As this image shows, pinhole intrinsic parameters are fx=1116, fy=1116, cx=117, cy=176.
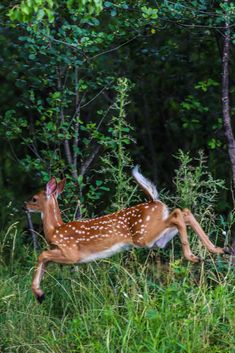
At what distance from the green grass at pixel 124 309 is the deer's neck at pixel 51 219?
0.37 m

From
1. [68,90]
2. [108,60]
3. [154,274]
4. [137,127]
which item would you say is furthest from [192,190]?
[137,127]

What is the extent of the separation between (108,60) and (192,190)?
3499 millimetres

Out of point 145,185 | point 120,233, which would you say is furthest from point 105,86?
point 120,233

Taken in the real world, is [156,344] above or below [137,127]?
above

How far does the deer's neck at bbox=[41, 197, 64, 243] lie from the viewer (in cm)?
870

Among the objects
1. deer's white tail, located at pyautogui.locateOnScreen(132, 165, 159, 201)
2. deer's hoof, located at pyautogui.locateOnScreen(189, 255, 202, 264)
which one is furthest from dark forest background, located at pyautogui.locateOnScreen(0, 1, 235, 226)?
deer's hoof, located at pyautogui.locateOnScreen(189, 255, 202, 264)

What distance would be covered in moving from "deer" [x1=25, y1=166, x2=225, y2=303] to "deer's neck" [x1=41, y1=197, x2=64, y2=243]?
0.12 feet

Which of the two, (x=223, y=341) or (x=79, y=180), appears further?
(x=79, y=180)

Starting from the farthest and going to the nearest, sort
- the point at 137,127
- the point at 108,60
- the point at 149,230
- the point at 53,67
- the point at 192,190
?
1. the point at 137,127
2. the point at 108,60
3. the point at 53,67
4. the point at 192,190
5. the point at 149,230

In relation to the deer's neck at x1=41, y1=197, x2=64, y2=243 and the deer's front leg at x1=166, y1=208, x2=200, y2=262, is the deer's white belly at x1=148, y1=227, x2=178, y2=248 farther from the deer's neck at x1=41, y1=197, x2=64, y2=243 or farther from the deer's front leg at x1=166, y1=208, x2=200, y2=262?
the deer's neck at x1=41, y1=197, x2=64, y2=243

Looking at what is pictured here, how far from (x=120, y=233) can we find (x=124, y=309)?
0.66 m

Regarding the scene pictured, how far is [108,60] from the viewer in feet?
40.5

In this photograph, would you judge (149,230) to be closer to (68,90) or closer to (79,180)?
(79,180)

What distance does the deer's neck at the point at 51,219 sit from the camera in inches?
342
